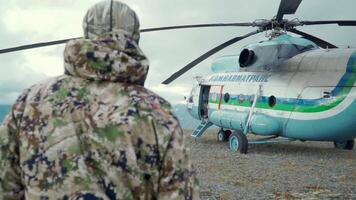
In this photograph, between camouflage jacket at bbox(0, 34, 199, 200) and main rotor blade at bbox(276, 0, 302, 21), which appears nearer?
camouflage jacket at bbox(0, 34, 199, 200)

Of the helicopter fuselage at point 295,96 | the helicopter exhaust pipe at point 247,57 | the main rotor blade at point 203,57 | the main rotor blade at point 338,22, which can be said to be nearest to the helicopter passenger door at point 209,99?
the helicopter fuselage at point 295,96

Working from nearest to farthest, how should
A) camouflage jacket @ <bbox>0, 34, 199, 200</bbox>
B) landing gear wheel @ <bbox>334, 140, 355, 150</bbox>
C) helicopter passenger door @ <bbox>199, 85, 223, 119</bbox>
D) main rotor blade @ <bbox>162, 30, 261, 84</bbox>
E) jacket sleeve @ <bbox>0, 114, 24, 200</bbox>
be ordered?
camouflage jacket @ <bbox>0, 34, 199, 200</bbox> < jacket sleeve @ <bbox>0, 114, 24, 200</bbox> < main rotor blade @ <bbox>162, 30, 261, 84</bbox> < landing gear wheel @ <bbox>334, 140, 355, 150</bbox> < helicopter passenger door @ <bbox>199, 85, 223, 119</bbox>

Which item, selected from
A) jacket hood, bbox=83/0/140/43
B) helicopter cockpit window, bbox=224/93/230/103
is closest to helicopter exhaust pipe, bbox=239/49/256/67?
helicopter cockpit window, bbox=224/93/230/103

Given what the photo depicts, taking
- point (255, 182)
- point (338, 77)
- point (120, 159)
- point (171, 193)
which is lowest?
point (255, 182)

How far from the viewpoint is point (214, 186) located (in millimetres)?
7043

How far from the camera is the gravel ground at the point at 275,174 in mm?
6695

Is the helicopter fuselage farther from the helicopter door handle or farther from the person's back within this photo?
the person's back

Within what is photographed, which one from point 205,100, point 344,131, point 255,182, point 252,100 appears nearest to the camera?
point 255,182

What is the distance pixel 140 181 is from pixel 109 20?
581 millimetres

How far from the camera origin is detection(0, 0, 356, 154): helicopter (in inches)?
392

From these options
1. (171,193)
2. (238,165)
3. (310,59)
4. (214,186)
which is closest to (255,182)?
(214,186)

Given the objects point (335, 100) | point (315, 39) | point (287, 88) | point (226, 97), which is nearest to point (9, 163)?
point (335, 100)

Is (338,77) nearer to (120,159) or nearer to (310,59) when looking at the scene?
(310,59)

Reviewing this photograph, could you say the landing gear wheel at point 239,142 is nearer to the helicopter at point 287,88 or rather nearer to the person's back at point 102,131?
the helicopter at point 287,88
